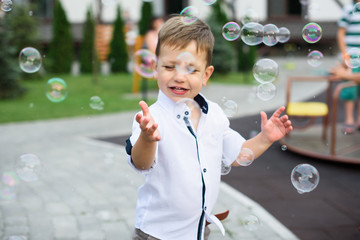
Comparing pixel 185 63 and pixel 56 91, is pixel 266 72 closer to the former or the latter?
pixel 185 63

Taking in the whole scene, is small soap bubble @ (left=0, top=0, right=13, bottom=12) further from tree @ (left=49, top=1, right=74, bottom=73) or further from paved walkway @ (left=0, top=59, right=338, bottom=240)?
tree @ (left=49, top=1, right=74, bottom=73)

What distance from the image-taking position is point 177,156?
196 cm

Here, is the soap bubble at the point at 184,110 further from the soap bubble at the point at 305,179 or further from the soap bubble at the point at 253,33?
the soap bubble at the point at 253,33

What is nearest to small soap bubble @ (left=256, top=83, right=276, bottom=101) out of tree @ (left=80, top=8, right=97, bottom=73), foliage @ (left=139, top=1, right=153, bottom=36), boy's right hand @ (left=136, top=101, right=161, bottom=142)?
boy's right hand @ (left=136, top=101, right=161, bottom=142)

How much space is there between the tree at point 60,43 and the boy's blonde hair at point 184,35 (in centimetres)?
1502

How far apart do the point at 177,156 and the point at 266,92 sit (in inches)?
62.1

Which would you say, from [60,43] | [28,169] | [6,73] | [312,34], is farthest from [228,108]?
[60,43]

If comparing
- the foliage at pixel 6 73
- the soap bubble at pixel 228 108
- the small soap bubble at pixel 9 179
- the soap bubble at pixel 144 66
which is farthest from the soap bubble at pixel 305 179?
the foliage at pixel 6 73

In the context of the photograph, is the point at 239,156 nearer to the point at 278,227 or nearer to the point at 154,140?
Result: the point at 154,140

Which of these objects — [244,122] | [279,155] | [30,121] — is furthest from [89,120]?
[279,155]

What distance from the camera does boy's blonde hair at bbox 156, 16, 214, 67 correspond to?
6.35 feet

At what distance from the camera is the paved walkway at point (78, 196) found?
10.8ft

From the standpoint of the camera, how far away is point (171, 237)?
2002mm

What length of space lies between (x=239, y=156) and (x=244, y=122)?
17.4ft
